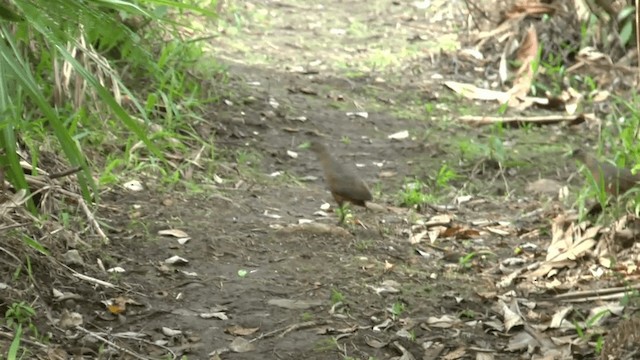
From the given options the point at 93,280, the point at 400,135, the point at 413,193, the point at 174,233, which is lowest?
the point at 400,135

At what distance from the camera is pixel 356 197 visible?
191 inches

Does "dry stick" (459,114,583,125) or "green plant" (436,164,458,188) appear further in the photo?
"dry stick" (459,114,583,125)

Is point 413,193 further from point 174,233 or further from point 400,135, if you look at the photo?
point 174,233

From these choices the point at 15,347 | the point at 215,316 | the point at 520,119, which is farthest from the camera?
the point at 520,119

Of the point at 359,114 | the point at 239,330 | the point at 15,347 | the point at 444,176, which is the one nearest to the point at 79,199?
the point at 239,330

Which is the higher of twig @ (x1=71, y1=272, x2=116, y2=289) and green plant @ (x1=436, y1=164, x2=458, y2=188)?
twig @ (x1=71, y1=272, x2=116, y2=289)

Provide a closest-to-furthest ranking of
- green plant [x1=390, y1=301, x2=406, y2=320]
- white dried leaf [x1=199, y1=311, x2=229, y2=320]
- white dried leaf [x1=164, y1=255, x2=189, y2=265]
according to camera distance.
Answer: white dried leaf [x1=199, y1=311, x2=229, y2=320] < green plant [x1=390, y1=301, x2=406, y2=320] < white dried leaf [x1=164, y1=255, x2=189, y2=265]

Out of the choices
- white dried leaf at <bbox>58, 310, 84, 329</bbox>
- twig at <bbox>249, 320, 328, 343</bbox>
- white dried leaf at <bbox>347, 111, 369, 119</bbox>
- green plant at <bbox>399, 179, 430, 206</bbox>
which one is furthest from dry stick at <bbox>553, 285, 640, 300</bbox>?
white dried leaf at <bbox>347, 111, 369, 119</bbox>

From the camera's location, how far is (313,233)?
4801 millimetres

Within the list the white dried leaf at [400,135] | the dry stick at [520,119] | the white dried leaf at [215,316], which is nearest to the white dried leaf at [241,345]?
the white dried leaf at [215,316]

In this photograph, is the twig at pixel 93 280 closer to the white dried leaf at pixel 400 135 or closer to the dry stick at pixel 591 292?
the dry stick at pixel 591 292

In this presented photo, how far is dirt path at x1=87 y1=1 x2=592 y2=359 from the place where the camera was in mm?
3799

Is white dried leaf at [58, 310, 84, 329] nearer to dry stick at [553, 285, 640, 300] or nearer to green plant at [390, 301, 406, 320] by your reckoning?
green plant at [390, 301, 406, 320]

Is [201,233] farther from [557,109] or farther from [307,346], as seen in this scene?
[557,109]
